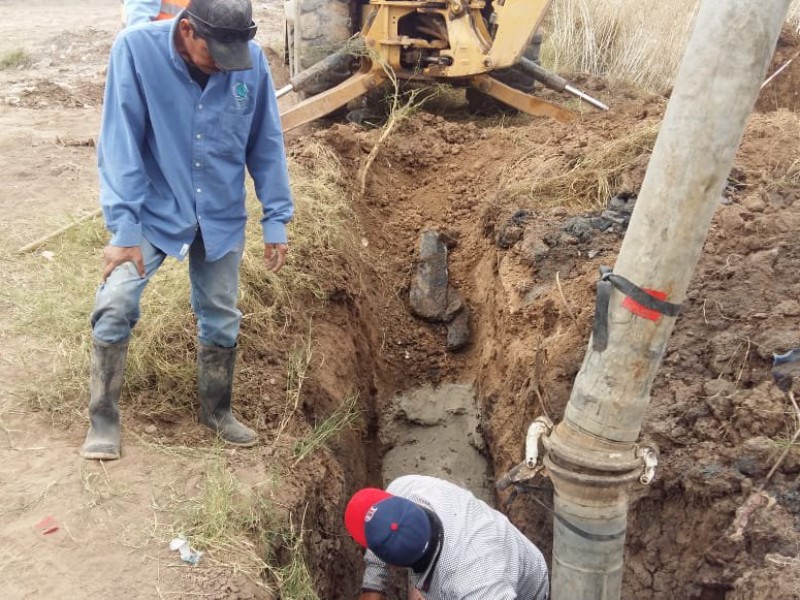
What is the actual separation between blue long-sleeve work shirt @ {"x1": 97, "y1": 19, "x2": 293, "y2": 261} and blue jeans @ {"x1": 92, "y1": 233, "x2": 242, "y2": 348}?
96mm

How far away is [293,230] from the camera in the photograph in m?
5.07

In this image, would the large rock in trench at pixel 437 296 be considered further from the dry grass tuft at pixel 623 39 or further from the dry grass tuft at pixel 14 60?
the dry grass tuft at pixel 14 60

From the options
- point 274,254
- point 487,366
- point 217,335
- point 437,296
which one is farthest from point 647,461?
point 437,296

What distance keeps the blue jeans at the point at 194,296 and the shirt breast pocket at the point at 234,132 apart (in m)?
0.39

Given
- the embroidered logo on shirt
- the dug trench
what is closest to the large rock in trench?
the dug trench

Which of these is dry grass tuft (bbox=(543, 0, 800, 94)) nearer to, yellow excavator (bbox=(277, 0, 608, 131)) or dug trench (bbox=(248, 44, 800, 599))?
dug trench (bbox=(248, 44, 800, 599))

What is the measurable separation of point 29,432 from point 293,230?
2166 millimetres

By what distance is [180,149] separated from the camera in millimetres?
3047

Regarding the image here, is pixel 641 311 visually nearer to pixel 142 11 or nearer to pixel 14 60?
pixel 142 11

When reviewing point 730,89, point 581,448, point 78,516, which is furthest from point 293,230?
point 730,89

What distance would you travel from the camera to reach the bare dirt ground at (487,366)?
2963 millimetres

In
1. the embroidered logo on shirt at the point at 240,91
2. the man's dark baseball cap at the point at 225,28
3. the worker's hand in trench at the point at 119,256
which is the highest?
the man's dark baseball cap at the point at 225,28

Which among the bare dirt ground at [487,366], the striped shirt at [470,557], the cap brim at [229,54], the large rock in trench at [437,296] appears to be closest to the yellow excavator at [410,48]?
the bare dirt ground at [487,366]

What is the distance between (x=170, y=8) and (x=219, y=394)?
5.83 ft
